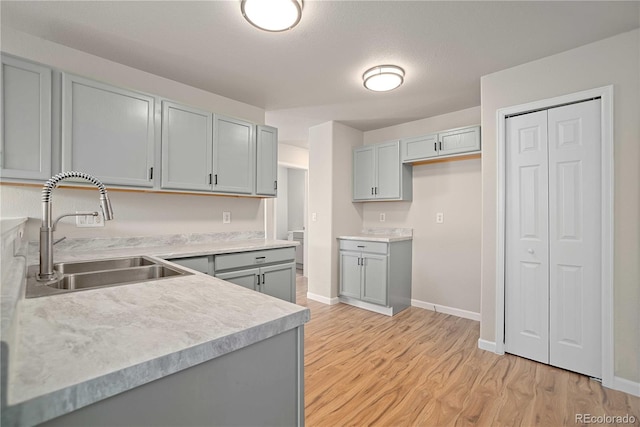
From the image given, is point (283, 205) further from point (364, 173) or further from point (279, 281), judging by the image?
point (279, 281)

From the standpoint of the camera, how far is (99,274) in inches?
60.7

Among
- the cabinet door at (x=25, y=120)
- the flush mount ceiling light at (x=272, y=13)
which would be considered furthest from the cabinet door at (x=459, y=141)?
the cabinet door at (x=25, y=120)

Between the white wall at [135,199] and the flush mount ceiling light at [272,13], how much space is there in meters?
1.20

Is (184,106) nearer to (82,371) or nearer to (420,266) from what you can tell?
(82,371)

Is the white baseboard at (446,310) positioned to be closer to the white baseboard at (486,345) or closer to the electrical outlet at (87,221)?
the white baseboard at (486,345)

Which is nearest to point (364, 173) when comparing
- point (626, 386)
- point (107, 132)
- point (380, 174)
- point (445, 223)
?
point (380, 174)


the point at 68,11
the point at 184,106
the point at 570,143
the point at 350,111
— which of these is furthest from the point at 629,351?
the point at 68,11

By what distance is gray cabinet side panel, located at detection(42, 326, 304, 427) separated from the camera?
57 centimetres

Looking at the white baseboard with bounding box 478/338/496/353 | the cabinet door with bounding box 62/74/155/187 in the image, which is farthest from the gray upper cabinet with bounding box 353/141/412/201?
the cabinet door with bounding box 62/74/155/187

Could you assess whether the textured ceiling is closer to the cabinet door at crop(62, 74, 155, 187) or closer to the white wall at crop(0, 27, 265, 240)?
the white wall at crop(0, 27, 265, 240)

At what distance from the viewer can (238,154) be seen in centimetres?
299

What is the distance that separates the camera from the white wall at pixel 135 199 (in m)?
2.10

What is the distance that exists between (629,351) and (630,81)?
188cm

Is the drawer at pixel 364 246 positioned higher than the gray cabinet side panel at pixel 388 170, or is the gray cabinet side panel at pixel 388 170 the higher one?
the gray cabinet side panel at pixel 388 170
